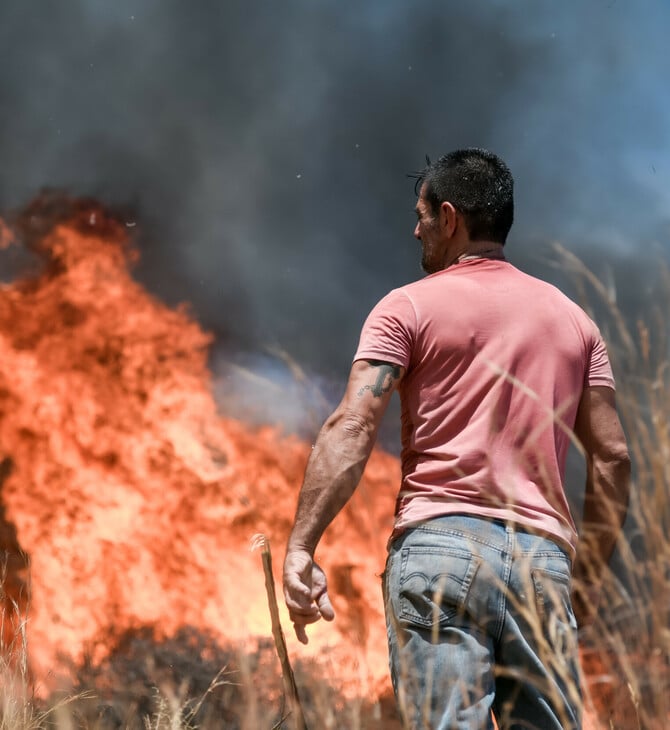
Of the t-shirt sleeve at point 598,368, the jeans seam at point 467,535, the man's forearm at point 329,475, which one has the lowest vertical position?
the jeans seam at point 467,535

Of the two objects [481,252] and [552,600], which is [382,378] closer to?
[481,252]

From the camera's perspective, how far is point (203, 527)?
11164mm

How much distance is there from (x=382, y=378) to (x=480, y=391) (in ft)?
0.93

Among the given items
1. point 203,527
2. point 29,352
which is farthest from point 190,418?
point 29,352

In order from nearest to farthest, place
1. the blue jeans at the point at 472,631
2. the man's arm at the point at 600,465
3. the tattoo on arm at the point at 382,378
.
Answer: the blue jeans at the point at 472,631, the tattoo on arm at the point at 382,378, the man's arm at the point at 600,465

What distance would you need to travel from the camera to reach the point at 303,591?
2.40 m

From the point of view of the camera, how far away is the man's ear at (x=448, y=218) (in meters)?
2.84

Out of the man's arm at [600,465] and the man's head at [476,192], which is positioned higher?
the man's head at [476,192]

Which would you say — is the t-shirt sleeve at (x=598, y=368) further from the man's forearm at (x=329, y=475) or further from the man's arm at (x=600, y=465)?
the man's forearm at (x=329, y=475)

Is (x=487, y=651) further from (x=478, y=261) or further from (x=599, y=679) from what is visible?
(x=478, y=261)

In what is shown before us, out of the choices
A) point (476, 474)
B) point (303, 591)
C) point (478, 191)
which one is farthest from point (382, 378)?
point (478, 191)

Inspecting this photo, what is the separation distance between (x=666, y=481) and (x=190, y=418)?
31.9ft

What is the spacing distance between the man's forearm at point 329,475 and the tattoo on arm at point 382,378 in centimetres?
10

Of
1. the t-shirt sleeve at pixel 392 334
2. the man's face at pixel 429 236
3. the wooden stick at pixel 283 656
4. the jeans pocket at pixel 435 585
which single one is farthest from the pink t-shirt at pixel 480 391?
the wooden stick at pixel 283 656
